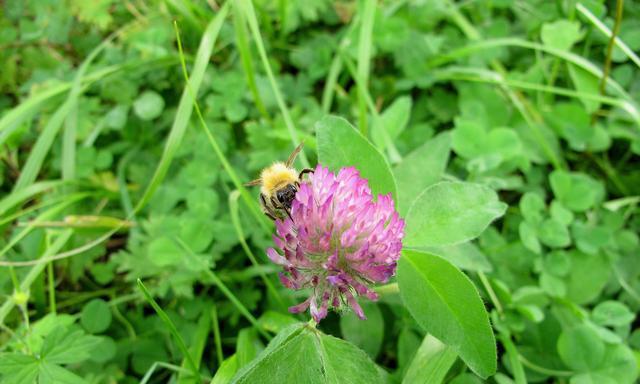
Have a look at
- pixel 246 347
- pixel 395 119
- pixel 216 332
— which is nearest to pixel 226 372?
pixel 246 347

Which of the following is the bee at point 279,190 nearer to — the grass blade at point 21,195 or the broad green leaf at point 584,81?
the grass blade at point 21,195

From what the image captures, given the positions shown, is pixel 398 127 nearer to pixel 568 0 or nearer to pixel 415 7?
pixel 415 7

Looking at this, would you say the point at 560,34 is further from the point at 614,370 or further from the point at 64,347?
the point at 64,347

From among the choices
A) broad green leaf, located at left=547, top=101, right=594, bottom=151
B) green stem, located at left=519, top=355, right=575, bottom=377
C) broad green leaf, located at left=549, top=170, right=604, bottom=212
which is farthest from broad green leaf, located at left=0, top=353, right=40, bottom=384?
broad green leaf, located at left=547, top=101, right=594, bottom=151

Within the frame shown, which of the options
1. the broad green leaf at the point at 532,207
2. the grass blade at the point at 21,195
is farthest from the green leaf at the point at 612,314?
the grass blade at the point at 21,195

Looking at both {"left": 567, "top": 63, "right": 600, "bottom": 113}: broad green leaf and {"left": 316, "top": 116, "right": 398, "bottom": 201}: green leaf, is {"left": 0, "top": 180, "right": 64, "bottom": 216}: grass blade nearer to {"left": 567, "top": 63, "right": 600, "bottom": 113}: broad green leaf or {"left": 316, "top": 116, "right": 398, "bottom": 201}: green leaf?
{"left": 316, "top": 116, "right": 398, "bottom": 201}: green leaf

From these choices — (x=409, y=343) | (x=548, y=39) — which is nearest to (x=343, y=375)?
(x=409, y=343)

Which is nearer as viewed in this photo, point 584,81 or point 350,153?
point 350,153
